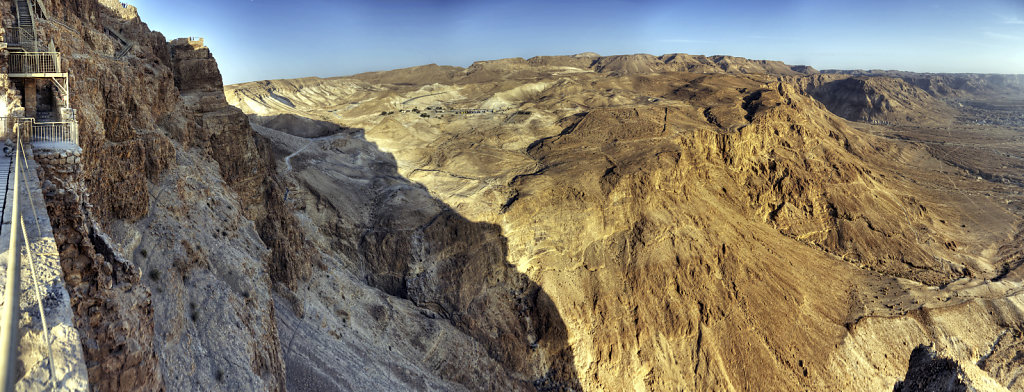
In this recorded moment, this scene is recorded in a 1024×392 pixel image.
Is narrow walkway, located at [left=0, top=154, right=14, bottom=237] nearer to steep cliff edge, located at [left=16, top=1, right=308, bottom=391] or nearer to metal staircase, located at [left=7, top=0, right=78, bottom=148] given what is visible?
steep cliff edge, located at [left=16, top=1, right=308, bottom=391]

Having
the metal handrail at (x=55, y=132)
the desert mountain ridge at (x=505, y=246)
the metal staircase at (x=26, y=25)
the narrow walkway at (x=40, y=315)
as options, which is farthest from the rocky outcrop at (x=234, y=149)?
the narrow walkway at (x=40, y=315)

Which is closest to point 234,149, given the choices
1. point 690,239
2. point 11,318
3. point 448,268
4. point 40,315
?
point 448,268

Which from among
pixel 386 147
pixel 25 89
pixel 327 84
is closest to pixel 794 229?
pixel 386 147

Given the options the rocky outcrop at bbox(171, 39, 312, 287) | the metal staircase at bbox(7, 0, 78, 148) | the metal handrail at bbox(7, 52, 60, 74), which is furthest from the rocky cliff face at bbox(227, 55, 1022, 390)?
the metal handrail at bbox(7, 52, 60, 74)

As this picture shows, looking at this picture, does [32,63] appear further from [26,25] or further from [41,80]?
[26,25]

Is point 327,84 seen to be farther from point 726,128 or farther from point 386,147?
point 726,128

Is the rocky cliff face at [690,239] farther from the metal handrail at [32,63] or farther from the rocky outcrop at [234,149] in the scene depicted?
the metal handrail at [32,63]
